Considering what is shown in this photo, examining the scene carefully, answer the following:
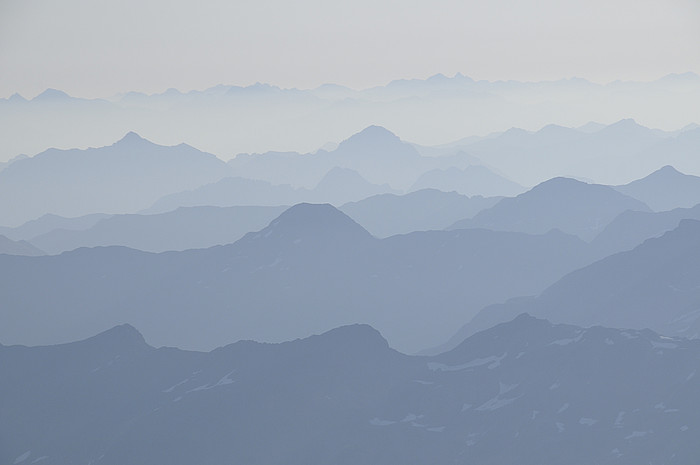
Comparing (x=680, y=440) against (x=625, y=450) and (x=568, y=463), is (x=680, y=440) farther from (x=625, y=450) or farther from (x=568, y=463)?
(x=568, y=463)

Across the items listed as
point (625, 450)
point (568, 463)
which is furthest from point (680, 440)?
point (568, 463)
